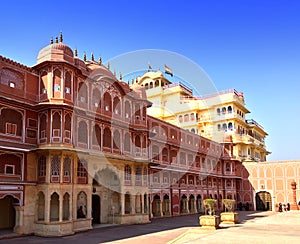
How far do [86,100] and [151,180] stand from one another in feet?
43.1

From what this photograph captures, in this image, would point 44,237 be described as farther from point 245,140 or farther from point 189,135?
point 245,140

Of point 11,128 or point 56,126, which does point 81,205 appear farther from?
point 11,128

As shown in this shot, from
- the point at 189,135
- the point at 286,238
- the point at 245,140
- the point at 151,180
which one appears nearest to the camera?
the point at 286,238

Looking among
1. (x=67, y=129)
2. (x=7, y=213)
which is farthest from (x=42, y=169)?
(x=7, y=213)

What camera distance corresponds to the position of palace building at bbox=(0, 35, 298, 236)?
21.5m

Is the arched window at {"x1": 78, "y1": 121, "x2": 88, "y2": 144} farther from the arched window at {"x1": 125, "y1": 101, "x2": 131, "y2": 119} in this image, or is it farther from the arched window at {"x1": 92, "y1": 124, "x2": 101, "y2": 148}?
the arched window at {"x1": 125, "y1": 101, "x2": 131, "y2": 119}

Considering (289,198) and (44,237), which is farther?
(289,198)

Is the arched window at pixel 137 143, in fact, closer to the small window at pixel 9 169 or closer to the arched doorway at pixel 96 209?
the arched doorway at pixel 96 209

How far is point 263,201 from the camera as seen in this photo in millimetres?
52031

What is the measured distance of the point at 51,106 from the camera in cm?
2245

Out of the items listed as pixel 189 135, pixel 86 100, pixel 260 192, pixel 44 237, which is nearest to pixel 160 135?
pixel 189 135

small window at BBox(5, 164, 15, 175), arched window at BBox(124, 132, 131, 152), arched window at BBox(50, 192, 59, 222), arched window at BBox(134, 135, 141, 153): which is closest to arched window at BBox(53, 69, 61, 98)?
small window at BBox(5, 164, 15, 175)

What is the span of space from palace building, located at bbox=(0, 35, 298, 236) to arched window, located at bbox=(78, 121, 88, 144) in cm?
7

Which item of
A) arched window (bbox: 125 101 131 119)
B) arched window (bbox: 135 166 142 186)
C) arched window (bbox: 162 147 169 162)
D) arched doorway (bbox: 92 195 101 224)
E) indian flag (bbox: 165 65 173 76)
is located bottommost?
arched doorway (bbox: 92 195 101 224)
